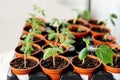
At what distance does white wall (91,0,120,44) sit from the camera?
157cm

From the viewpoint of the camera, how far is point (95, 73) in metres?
1.10

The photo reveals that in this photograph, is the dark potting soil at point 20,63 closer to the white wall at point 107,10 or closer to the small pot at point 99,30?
the small pot at point 99,30

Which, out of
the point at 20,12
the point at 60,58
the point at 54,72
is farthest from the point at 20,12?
the point at 54,72

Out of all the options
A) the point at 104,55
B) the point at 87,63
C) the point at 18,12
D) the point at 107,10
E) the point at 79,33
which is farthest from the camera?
the point at 18,12

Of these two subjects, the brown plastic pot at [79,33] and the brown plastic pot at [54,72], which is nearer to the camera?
the brown plastic pot at [54,72]

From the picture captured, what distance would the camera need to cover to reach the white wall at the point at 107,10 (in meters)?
1.57

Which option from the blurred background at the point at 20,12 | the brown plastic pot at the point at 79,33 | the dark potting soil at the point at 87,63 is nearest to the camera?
the dark potting soil at the point at 87,63

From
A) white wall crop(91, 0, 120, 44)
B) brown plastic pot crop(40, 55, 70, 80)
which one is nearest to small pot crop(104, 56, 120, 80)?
brown plastic pot crop(40, 55, 70, 80)

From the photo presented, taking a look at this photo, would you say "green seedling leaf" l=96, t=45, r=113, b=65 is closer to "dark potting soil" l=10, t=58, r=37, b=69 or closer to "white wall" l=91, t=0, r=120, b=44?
"dark potting soil" l=10, t=58, r=37, b=69

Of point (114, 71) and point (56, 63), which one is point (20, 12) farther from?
point (114, 71)

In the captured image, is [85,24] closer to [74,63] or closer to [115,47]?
[115,47]

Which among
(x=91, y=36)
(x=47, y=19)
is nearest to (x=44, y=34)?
(x=91, y=36)

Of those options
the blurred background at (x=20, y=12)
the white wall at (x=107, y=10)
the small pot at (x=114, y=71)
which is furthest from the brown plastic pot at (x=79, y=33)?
the small pot at (x=114, y=71)

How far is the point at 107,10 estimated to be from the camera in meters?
1.70
